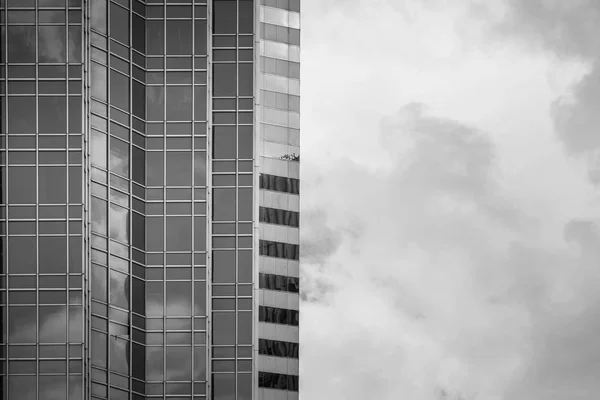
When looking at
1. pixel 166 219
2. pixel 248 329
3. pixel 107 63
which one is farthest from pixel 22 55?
pixel 248 329

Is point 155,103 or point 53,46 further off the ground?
point 53,46

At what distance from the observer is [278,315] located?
13250cm

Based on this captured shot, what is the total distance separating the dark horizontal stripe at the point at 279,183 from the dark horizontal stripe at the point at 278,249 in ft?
12.7

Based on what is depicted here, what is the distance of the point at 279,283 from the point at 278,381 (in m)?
6.93

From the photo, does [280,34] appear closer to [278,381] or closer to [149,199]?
[149,199]

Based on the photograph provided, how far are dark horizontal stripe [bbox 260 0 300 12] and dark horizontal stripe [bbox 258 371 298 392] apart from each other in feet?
87.4

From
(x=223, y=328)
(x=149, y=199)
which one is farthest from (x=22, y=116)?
(x=223, y=328)

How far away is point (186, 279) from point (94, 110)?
1338cm

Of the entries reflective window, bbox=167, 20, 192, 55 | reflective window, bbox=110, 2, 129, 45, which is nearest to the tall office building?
reflective window, bbox=167, 20, 192, 55

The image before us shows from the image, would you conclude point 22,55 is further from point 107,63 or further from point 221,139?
point 221,139

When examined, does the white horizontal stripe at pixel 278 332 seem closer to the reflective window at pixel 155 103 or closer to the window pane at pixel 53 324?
the window pane at pixel 53 324

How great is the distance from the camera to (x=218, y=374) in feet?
427

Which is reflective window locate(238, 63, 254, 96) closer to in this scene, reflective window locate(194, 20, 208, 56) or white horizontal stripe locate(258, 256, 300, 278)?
reflective window locate(194, 20, 208, 56)

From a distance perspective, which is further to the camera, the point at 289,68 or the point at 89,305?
the point at 289,68
